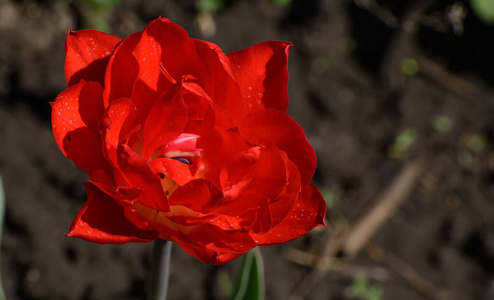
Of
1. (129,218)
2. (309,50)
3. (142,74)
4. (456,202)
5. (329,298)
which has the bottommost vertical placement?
(329,298)

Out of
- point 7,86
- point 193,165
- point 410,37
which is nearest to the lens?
point 193,165

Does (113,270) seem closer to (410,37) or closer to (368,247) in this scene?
(368,247)

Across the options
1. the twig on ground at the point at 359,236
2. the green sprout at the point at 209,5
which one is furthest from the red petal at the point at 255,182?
the green sprout at the point at 209,5

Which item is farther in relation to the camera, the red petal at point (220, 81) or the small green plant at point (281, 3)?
the small green plant at point (281, 3)

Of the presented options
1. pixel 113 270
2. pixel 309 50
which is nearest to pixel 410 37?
pixel 309 50

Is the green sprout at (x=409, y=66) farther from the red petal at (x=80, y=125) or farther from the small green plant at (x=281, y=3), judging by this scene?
the red petal at (x=80, y=125)

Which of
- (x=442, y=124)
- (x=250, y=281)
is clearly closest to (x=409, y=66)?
(x=442, y=124)

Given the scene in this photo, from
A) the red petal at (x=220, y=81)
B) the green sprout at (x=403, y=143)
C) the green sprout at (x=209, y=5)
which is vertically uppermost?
the red petal at (x=220, y=81)
